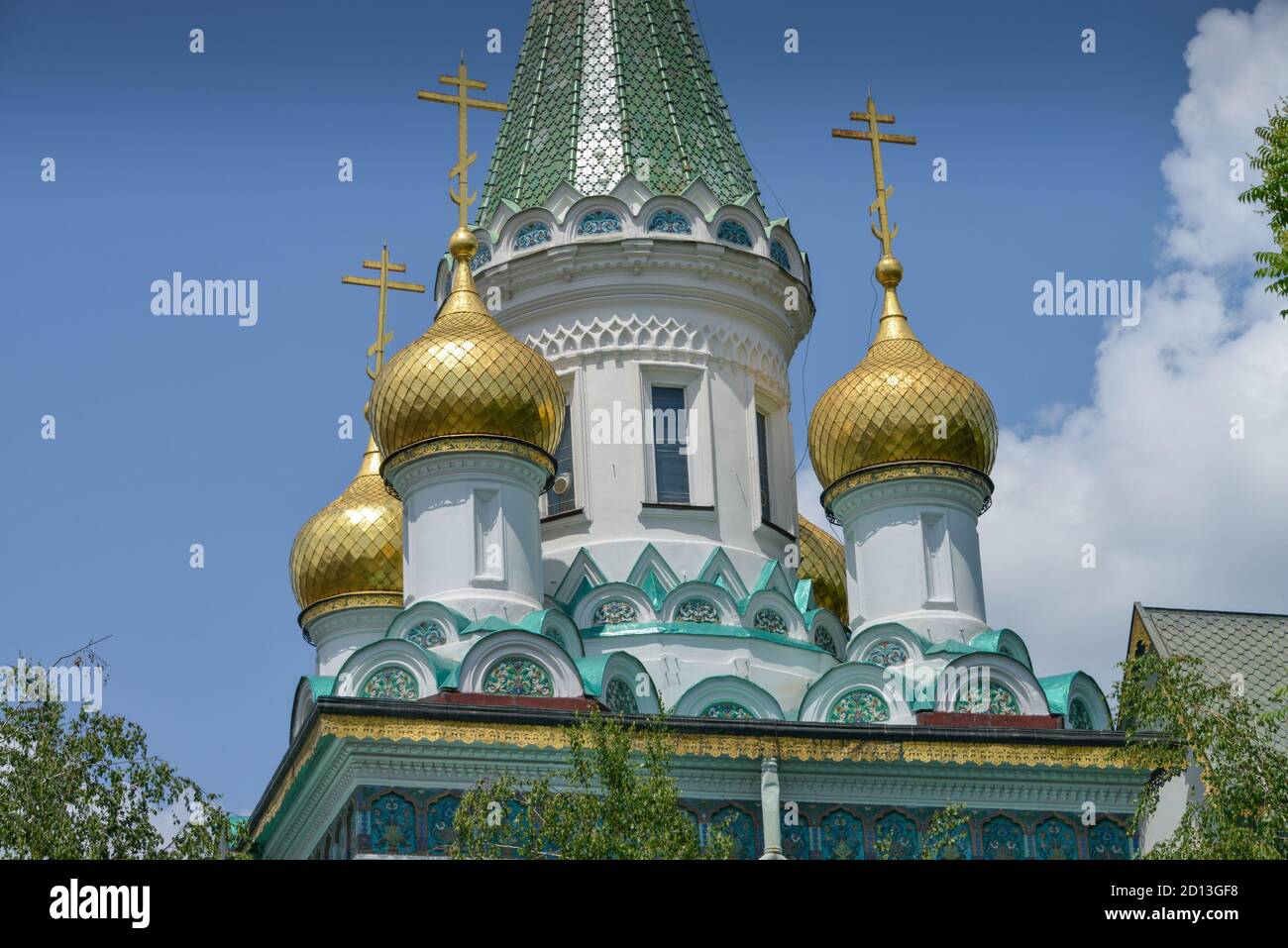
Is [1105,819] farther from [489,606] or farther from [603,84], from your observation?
[603,84]

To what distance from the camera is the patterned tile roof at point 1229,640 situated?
68.6 ft

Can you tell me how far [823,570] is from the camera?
24359 millimetres

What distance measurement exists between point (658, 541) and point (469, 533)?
8.12 ft

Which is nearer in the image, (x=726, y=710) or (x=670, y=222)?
(x=726, y=710)

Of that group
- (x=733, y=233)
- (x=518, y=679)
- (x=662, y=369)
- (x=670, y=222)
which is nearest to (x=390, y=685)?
(x=518, y=679)

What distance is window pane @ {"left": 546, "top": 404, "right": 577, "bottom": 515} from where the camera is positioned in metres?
22.5

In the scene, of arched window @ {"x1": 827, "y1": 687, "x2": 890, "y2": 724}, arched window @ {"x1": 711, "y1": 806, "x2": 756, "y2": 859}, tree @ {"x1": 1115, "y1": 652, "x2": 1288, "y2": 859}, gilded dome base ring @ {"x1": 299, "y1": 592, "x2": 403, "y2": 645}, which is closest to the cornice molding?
gilded dome base ring @ {"x1": 299, "y1": 592, "x2": 403, "y2": 645}

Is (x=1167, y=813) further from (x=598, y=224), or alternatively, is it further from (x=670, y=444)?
(x=598, y=224)

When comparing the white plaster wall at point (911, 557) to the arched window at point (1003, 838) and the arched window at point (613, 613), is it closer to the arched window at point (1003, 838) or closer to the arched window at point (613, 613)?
the arched window at point (1003, 838)

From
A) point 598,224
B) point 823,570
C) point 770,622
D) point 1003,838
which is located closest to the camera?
point 1003,838

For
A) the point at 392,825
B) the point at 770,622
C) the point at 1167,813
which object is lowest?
the point at 392,825

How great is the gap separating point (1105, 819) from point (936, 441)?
392cm

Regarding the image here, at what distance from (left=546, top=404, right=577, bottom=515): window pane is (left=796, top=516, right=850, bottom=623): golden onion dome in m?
2.74

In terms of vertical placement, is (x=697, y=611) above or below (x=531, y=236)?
below
